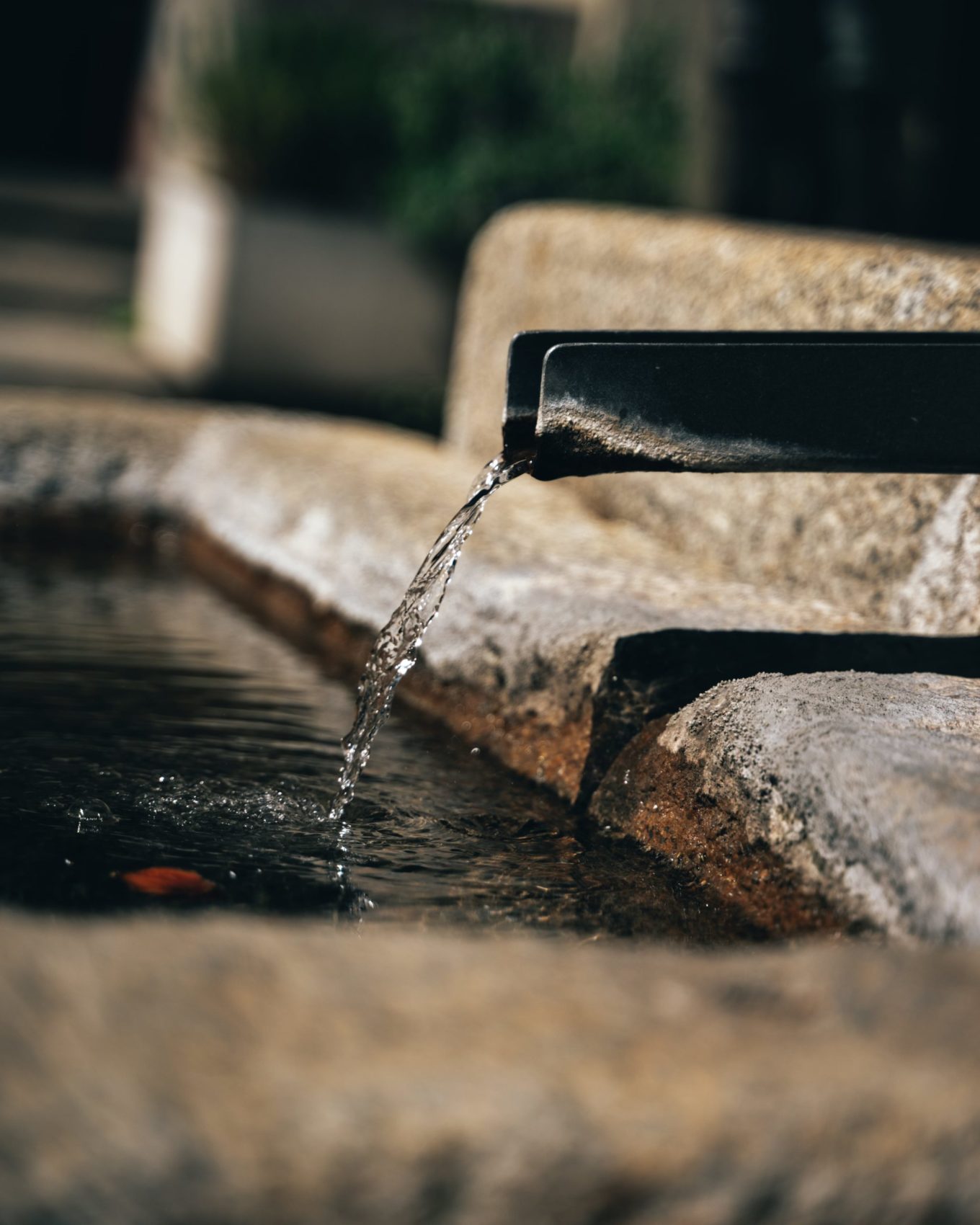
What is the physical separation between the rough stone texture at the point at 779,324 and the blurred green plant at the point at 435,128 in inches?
95.4

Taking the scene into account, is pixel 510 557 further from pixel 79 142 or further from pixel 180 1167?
pixel 79 142

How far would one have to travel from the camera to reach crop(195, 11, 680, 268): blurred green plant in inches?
241

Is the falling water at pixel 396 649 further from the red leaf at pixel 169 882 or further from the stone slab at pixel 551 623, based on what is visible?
the red leaf at pixel 169 882

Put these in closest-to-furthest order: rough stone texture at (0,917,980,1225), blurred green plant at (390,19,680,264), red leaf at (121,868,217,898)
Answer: rough stone texture at (0,917,980,1225), red leaf at (121,868,217,898), blurred green plant at (390,19,680,264)

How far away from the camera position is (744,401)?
76.4 inches

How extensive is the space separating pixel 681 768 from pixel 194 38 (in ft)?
22.4

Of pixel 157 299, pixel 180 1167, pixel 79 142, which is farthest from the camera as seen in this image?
pixel 79 142

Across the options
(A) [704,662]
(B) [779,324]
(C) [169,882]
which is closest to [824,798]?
(A) [704,662]

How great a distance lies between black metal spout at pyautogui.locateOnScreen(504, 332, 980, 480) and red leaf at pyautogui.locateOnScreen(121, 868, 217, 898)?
2.12 feet

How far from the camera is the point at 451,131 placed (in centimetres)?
628

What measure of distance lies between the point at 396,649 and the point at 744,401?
2.60 feet

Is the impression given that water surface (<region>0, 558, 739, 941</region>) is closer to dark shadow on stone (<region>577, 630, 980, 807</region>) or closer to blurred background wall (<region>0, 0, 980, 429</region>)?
dark shadow on stone (<region>577, 630, 980, 807</region>)

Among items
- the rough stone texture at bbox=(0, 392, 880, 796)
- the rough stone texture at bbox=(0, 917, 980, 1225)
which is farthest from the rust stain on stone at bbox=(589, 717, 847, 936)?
the rough stone texture at bbox=(0, 917, 980, 1225)

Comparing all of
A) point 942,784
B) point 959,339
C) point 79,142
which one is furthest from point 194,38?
point 942,784
